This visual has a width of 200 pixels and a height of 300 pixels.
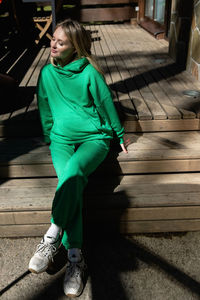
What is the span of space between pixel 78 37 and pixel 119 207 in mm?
1321

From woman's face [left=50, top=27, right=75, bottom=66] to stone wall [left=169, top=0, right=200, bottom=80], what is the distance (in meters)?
2.45

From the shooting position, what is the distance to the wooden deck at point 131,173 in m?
2.36

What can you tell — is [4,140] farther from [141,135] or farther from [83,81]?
[141,135]

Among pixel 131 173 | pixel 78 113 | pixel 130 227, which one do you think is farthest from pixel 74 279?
pixel 78 113

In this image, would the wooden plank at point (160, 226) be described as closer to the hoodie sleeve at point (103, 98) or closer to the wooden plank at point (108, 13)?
the hoodie sleeve at point (103, 98)

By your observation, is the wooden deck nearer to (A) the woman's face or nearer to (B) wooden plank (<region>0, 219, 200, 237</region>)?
(B) wooden plank (<region>0, 219, 200, 237</region>)

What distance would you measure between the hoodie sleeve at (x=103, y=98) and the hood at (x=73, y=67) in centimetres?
9

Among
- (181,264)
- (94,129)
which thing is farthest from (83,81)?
(181,264)

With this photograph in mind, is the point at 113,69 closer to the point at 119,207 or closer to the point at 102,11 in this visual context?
the point at 119,207

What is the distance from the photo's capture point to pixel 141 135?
3.05 metres

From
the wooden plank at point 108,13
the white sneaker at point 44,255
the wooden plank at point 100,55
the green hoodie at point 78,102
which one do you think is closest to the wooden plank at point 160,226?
the white sneaker at point 44,255

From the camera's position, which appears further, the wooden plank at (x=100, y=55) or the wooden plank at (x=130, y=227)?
the wooden plank at (x=100, y=55)

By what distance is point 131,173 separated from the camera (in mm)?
2725

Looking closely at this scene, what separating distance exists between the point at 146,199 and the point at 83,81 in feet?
3.45
